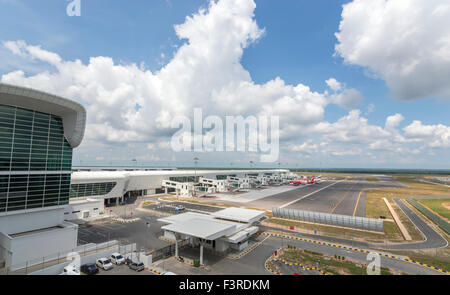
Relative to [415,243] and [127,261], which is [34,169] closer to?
[127,261]

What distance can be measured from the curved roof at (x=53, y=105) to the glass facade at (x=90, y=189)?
36.3 metres

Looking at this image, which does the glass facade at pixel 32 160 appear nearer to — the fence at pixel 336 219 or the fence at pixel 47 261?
the fence at pixel 47 261

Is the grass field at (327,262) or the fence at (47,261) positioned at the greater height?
the fence at (47,261)

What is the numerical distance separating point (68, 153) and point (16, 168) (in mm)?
7260

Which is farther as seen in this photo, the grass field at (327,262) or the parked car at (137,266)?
the grass field at (327,262)

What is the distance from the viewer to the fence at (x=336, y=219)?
49.5m

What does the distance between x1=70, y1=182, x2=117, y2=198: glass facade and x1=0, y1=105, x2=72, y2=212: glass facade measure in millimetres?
34541

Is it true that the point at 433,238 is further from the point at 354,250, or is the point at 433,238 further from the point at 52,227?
the point at 52,227

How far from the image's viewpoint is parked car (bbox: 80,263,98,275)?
2916cm

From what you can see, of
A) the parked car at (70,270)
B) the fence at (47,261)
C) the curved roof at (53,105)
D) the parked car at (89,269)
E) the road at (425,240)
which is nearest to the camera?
the fence at (47,261)

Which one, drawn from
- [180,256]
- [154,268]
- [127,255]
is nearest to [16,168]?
[127,255]

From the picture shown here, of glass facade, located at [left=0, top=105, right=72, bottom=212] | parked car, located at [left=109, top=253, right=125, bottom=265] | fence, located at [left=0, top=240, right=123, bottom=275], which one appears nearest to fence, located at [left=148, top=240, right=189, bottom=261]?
parked car, located at [left=109, top=253, right=125, bottom=265]

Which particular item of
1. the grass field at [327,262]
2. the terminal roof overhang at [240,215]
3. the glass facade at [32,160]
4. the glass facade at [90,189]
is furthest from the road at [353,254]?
the glass facade at [90,189]

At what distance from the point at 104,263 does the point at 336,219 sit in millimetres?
49075
